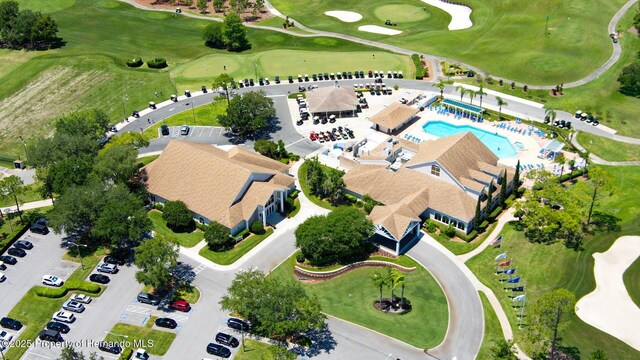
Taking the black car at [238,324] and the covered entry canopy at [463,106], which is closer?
the black car at [238,324]

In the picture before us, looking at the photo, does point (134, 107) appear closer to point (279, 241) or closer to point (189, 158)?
Result: point (189, 158)

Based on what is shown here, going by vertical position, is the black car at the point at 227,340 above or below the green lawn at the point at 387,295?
above

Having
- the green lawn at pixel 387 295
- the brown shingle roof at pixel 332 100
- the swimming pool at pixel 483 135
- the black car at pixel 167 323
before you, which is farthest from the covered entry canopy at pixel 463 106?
the black car at pixel 167 323

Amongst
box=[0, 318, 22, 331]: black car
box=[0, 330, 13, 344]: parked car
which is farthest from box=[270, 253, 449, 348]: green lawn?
box=[0, 330, 13, 344]: parked car

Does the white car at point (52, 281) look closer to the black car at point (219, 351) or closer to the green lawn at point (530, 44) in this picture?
the black car at point (219, 351)

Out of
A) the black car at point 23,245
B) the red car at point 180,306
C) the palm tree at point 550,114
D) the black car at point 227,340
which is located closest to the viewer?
the black car at point 227,340

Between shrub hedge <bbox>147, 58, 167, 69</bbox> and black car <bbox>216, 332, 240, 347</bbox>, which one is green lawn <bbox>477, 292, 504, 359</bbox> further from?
shrub hedge <bbox>147, 58, 167, 69</bbox>

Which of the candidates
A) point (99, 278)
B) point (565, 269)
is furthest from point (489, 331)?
point (99, 278)
